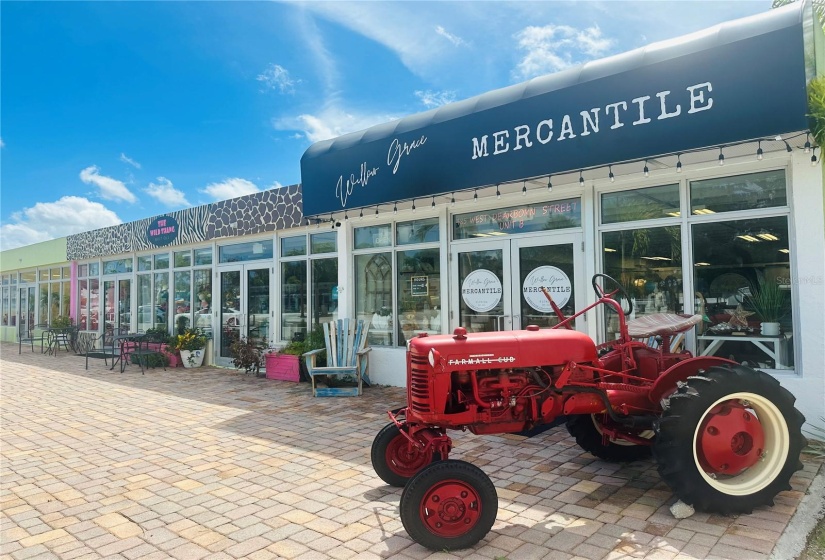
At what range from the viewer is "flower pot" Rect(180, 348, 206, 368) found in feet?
37.3

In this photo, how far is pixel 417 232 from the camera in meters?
8.32

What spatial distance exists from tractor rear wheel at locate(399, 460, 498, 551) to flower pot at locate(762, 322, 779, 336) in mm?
3837

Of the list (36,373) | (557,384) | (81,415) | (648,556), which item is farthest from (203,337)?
(648,556)

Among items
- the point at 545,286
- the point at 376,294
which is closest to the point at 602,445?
the point at 545,286

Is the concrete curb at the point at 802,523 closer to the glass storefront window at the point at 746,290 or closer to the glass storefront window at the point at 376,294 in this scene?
the glass storefront window at the point at 746,290

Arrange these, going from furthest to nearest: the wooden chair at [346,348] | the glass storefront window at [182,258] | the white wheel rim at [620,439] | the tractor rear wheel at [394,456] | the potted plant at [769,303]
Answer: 1. the glass storefront window at [182,258]
2. the wooden chair at [346,348]
3. the potted plant at [769,303]
4. the white wheel rim at [620,439]
5. the tractor rear wheel at [394,456]

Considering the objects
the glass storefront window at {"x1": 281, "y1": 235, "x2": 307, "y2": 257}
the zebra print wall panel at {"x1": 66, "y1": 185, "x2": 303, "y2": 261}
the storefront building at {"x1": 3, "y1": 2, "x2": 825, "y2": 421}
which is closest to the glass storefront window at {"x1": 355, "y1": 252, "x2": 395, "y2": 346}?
the storefront building at {"x1": 3, "y1": 2, "x2": 825, "y2": 421}

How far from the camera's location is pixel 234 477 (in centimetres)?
437

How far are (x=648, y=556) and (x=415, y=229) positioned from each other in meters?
6.01

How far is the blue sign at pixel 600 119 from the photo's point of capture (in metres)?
4.55

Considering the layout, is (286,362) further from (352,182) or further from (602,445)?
(602,445)

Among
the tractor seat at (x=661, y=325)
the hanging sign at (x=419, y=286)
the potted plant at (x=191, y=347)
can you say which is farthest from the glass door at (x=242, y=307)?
the tractor seat at (x=661, y=325)

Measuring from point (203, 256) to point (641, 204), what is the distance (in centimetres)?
945

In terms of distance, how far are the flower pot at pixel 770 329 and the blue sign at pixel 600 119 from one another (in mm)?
1912
